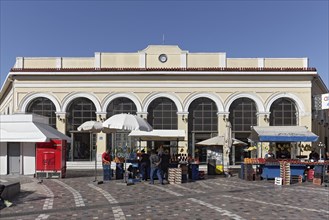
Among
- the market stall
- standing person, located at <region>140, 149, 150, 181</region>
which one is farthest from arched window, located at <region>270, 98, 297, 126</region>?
standing person, located at <region>140, 149, 150, 181</region>

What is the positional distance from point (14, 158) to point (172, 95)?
39.3 ft

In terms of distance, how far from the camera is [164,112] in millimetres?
29453

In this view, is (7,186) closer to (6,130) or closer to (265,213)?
(265,213)

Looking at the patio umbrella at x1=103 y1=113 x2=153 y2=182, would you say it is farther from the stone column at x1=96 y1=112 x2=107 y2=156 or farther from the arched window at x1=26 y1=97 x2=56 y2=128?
the arched window at x1=26 y1=97 x2=56 y2=128

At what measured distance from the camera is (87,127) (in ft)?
59.5

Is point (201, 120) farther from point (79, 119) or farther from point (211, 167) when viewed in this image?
point (79, 119)

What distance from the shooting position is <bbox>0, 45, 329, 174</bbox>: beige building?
29.1 metres

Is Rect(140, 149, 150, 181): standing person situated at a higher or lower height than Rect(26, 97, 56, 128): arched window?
lower

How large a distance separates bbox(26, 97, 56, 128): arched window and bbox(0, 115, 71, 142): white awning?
8159 mm

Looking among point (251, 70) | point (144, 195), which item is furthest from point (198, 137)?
point (144, 195)

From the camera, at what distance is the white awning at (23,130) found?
61.8 feet

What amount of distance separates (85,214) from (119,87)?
20.1 m

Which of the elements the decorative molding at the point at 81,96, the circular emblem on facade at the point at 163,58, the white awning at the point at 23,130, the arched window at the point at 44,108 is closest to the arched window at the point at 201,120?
Answer: the circular emblem on facade at the point at 163,58

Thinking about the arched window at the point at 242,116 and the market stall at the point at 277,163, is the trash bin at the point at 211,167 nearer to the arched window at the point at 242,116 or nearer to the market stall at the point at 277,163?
the market stall at the point at 277,163
